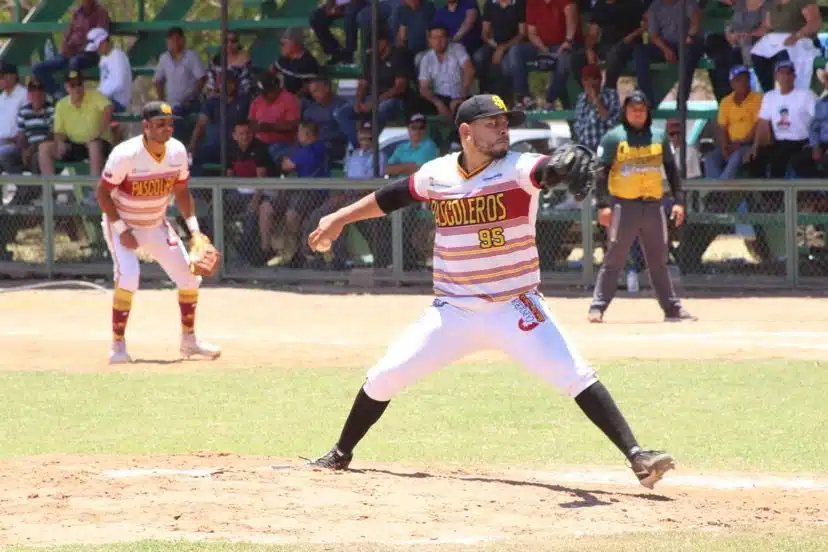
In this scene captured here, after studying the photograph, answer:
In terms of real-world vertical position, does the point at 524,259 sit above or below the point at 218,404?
above

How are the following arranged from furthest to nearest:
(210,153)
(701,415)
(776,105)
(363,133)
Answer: (210,153) < (363,133) < (776,105) < (701,415)

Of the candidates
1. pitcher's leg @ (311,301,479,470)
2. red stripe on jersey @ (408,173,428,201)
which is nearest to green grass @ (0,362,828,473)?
pitcher's leg @ (311,301,479,470)

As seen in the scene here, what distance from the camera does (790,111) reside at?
1675 centimetres

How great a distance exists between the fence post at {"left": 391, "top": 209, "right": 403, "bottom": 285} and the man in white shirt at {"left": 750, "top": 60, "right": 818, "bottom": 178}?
4.04 meters

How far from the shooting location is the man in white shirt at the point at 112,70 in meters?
21.0

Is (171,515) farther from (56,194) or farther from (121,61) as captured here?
(121,61)

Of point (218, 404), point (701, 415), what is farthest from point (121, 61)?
point (701, 415)

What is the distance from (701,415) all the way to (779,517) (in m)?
3.15

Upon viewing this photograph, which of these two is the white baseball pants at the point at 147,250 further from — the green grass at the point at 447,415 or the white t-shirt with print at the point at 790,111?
the white t-shirt with print at the point at 790,111

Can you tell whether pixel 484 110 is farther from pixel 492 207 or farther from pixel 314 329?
pixel 314 329

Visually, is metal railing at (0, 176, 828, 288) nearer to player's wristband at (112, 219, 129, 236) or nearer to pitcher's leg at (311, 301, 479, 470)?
player's wristband at (112, 219, 129, 236)

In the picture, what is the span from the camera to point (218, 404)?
36.4 feet

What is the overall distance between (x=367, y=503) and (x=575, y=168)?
1.82 meters

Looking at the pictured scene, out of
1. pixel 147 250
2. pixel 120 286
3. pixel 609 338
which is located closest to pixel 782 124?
pixel 609 338
